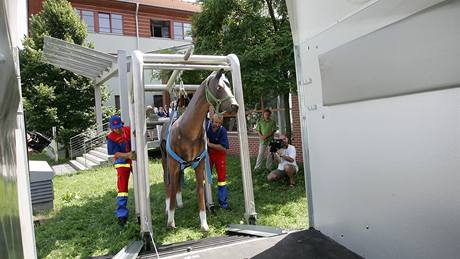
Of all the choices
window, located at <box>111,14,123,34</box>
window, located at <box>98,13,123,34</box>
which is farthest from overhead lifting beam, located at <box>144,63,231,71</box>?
window, located at <box>111,14,123,34</box>

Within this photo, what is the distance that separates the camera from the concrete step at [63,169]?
41.4 ft

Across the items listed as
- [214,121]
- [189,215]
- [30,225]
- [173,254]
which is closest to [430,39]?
[30,225]

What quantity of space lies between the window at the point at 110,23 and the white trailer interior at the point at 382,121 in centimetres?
2174

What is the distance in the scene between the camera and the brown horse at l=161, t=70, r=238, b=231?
168 inches

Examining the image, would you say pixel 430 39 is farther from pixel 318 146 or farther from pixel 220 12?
pixel 220 12

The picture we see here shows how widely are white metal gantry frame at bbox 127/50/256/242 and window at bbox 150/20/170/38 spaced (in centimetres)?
2074

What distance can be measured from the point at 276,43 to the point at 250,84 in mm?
1023

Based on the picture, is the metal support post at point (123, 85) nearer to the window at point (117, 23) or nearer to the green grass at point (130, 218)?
the green grass at point (130, 218)

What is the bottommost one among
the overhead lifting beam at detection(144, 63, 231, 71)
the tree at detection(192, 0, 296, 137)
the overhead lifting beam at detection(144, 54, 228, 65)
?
the overhead lifting beam at detection(144, 63, 231, 71)

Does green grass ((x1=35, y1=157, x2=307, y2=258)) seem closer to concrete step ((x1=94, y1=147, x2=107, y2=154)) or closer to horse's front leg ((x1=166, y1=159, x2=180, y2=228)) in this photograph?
horse's front leg ((x1=166, y1=159, x2=180, y2=228))

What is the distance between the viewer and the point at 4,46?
1.14m

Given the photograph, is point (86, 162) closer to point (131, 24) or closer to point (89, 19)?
point (89, 19)

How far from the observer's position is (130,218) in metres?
6.02

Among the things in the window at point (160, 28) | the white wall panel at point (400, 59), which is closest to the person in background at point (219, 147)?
the white wall panel at point (400, 59)
